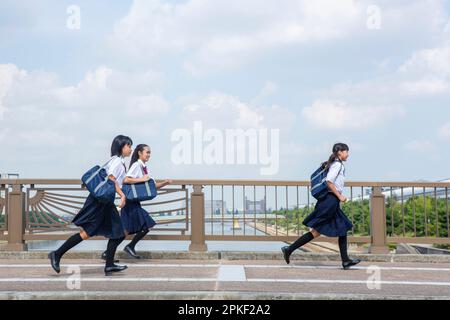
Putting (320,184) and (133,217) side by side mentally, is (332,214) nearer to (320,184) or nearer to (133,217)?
(320,184)

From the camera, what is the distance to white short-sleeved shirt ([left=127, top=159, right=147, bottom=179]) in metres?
7.56

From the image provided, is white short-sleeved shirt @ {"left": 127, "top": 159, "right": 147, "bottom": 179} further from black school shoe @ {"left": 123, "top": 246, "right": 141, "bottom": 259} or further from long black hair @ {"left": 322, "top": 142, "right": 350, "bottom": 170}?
long black hair @ {"left": 322, "top": 142, "right": 350, "bottom": 170}

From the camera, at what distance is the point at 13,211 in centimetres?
911

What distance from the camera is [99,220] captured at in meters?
6.54

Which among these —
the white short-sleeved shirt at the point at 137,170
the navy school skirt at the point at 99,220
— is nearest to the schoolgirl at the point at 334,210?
the white short-sleeved shirt at the point at 137,170

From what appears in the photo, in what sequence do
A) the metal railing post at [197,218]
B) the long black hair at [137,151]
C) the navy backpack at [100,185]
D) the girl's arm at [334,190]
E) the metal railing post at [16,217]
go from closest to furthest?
1. the navy backpack at [100,185]
2. the girl's arm at [334,190]
3. the long black hair at [137,151]
4. the metal railing post at [197,218]
5. the metal railing post at [16,217]

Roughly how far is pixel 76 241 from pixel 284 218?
4117 millimetres

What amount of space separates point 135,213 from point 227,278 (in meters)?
1.97

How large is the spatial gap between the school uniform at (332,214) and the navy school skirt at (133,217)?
2265 millimetres

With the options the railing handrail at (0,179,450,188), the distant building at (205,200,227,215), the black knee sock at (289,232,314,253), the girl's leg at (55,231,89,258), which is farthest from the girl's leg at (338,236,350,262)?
the girl's leg at (55,231,89,258)

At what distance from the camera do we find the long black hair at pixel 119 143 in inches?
260

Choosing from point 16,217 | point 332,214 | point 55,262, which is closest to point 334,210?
point 332,214

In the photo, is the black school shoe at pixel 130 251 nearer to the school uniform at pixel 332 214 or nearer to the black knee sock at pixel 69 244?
the black knee sock at pixel 69 244

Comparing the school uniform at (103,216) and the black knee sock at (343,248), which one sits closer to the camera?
the school uniform at (103,216)
